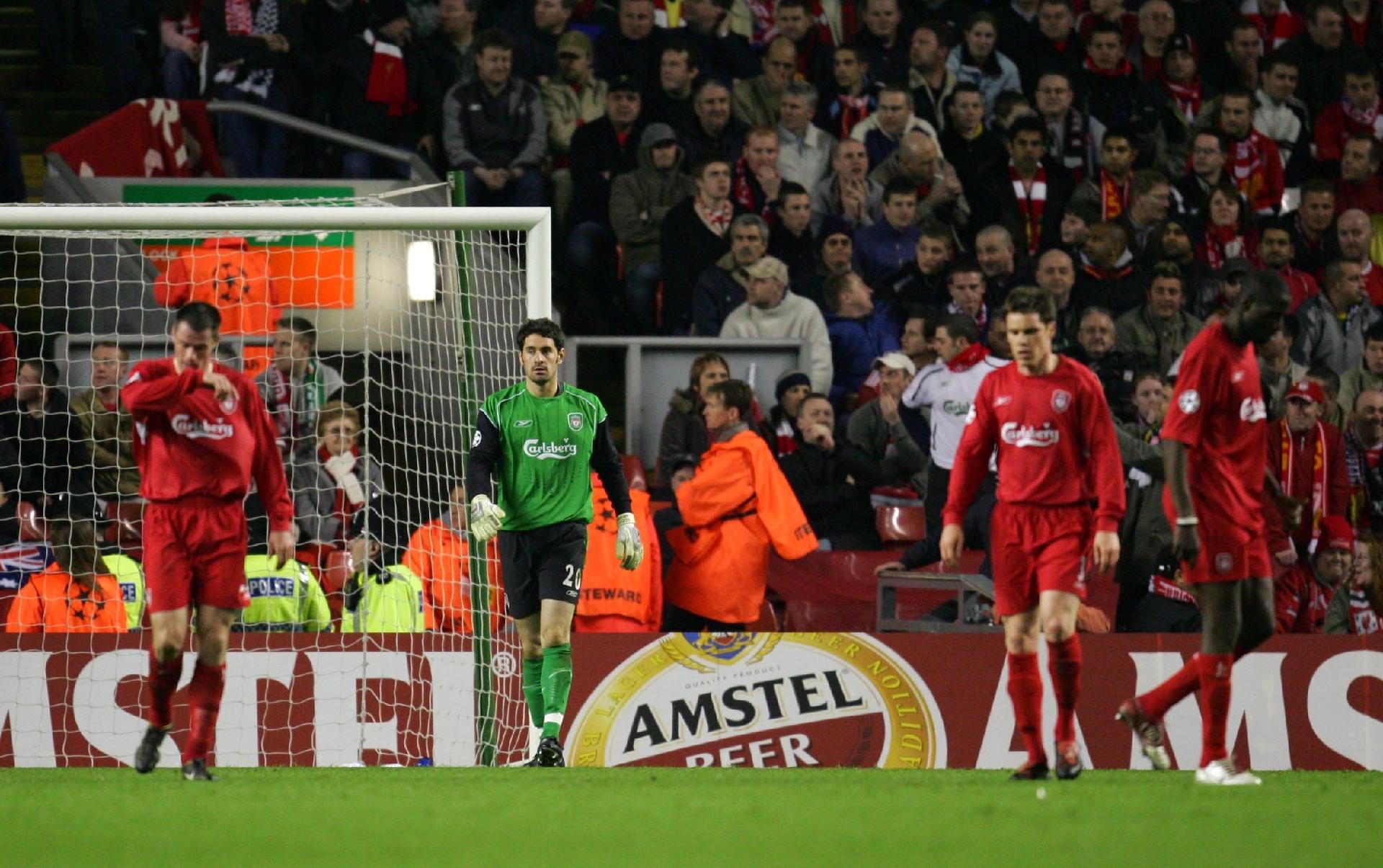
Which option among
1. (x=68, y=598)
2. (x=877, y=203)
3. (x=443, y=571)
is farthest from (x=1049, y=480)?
(x=877, y=203)

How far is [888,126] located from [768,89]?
3.39 ft

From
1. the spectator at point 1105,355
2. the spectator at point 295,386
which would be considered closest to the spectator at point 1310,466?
the spectator at point 1105,355

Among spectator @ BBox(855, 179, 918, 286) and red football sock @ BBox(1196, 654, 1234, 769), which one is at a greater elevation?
spectator @ BBox(855, 179, 918, 286)

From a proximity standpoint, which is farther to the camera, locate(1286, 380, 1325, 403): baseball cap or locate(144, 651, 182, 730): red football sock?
locate(1286, 380, 1325, 403): baseball cap

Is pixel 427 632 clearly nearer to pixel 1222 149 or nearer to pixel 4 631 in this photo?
pixel 4 631

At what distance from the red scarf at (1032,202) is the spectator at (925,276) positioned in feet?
3.50

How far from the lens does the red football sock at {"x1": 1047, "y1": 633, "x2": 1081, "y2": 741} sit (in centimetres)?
705

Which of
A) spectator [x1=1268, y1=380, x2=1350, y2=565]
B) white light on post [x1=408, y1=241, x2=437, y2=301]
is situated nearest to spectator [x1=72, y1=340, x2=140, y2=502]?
white light on post [x1=408, y1=241, x2=437, y2=301]

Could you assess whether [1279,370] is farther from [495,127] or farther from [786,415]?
[495,127]

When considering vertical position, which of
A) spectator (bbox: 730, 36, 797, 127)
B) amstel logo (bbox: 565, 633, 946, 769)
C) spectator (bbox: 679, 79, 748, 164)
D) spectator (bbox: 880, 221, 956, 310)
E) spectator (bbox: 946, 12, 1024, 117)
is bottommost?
amstel logo (bbox: 565, 633, 946, 769)

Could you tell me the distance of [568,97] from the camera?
14.1 meters

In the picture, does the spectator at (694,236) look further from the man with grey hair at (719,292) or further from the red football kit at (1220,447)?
the red football kit at (1220,447)

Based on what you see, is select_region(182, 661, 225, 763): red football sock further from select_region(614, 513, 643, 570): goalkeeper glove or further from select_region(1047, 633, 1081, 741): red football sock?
select_region(1047, 633, 1081, 741): red football sock

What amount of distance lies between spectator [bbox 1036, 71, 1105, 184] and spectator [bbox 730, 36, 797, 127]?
79.7 inches
